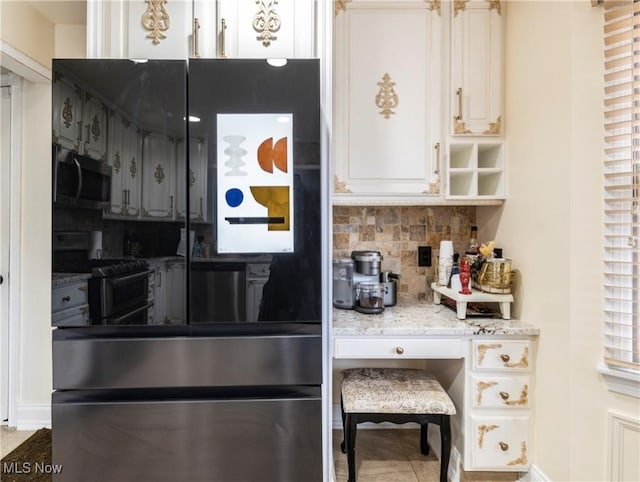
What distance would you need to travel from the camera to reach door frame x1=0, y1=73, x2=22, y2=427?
6.73 ft

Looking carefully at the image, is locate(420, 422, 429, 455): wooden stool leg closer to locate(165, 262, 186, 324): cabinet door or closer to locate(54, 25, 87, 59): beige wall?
locate(165, 262, 186, 324): cabinet door

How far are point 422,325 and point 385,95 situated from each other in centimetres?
128

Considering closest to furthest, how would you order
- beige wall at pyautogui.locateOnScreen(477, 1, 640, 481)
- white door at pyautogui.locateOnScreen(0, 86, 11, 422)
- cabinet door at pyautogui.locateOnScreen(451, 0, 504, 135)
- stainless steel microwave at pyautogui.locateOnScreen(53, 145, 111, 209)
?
stainless steel microwave at pyautogui.locateOnScreen(53, 145, 111, 209) < beige wall at pyautogui.locateOnScreen(477, 1, 640, 481) < cabinet door at pyautogui.locateOnScreen(451, 0, 504, 135) < white door at pyautogui.locateOnScreen(0, 86, 11, 422)

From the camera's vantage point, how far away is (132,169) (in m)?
1.21

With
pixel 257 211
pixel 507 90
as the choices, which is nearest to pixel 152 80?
pixel 257 211

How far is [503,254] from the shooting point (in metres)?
1.85

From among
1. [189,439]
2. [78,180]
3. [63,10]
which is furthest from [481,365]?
[63,10]

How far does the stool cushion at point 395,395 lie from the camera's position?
149 centimetres

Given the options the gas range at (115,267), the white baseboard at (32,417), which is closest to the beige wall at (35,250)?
the white baseboard at (32,417)

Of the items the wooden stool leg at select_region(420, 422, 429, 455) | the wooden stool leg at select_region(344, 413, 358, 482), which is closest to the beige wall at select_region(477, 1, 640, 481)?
the wooden stool leg at select_region(420, 422, 429, 455)

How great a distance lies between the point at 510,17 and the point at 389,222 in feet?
4.33

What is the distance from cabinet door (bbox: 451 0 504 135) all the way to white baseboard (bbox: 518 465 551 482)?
1716mm

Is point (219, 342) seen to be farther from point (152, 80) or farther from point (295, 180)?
point (152, 80)

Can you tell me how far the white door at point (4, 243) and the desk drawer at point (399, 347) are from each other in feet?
7.14
